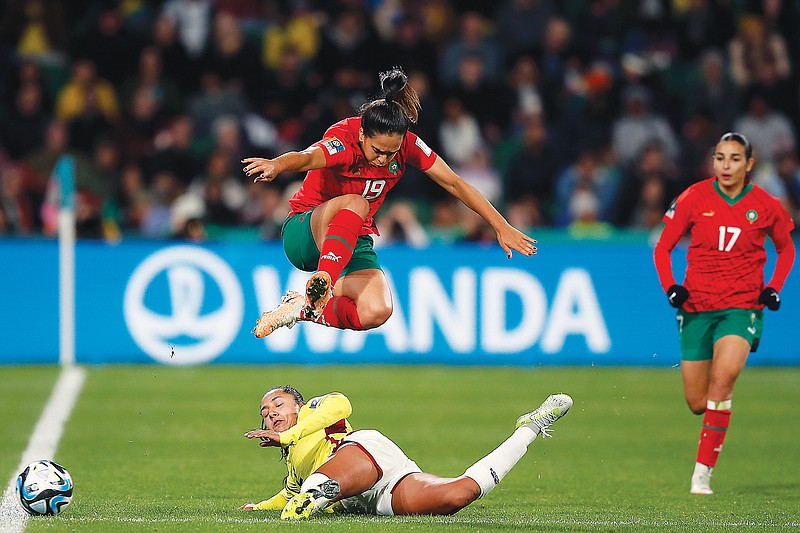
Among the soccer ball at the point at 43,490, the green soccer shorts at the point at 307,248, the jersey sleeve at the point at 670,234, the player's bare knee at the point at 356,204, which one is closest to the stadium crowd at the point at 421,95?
the jersey sleeve at the point at 670,234

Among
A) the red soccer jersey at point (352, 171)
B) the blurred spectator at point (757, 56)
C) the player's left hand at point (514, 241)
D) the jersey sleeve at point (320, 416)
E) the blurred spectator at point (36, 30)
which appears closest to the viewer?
the jersey sleeve at point (320, 416)

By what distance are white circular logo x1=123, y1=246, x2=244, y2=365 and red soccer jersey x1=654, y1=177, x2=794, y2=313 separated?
654 centimetres

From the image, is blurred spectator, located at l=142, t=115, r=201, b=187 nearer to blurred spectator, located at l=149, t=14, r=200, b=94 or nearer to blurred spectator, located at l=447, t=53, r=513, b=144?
blurred spectator, located at l=149, t=14, r=200, b=94

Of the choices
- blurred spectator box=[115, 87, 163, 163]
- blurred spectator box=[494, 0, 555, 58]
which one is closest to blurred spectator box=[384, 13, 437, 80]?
blurred spectator box=[494, 0, 555, 58]

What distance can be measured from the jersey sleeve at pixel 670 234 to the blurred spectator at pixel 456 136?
7.90 meters

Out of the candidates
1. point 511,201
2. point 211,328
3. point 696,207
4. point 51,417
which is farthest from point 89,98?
point 696,207

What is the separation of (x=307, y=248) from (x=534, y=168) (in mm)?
8864

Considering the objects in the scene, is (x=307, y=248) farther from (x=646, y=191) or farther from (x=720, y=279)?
(x=646, y=191)

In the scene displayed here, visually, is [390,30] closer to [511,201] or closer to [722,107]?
[511,201]

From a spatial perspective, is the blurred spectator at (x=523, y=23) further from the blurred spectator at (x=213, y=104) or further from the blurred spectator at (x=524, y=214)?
the blurred spectator at (x=213, y=104)

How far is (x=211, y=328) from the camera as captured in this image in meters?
14.1

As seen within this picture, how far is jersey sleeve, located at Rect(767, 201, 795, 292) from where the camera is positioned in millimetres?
8492

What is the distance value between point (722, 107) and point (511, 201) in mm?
3240

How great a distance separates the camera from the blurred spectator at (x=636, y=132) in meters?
Answer: 16.8
